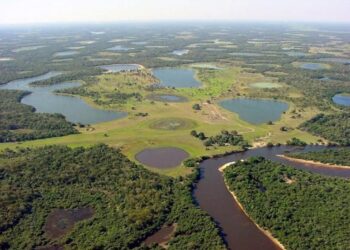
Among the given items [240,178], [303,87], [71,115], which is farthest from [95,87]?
[240,178]

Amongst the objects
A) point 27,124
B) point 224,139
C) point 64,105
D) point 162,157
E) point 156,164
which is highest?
point 27,124

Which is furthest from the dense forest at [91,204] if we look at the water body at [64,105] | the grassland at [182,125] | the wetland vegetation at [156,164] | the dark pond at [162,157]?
the water body at [64,105]

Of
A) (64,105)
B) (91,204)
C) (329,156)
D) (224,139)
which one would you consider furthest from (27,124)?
(329,156)

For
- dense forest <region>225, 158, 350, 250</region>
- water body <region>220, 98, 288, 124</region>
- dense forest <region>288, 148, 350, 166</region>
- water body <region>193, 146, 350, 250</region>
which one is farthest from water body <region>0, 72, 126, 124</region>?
dense forest <region>288, 148, 350, 166</region>

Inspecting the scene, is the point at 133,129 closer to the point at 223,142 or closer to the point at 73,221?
the point at 223,142

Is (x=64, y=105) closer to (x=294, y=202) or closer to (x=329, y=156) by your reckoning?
(x=329, y=156)
